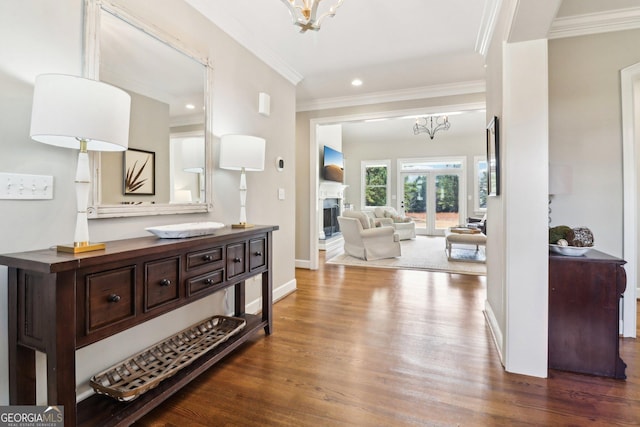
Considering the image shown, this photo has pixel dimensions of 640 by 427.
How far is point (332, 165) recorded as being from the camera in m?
7.47

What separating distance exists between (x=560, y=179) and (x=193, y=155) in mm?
2650

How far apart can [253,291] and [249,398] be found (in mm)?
1326

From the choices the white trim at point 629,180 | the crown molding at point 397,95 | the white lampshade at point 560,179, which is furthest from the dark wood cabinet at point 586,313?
the crown molding at point 397,95

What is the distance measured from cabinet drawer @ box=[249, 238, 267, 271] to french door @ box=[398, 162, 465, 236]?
7.29 metres

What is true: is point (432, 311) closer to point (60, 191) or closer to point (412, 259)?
point (412, 259)

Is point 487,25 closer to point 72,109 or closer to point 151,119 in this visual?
point 151,119

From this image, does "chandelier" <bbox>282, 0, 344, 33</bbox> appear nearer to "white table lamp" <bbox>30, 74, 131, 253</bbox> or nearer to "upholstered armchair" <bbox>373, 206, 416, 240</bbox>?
"white table lamp" <bbox>30, 74, 131, 253</bbox>

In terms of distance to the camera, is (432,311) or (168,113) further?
(432,311)

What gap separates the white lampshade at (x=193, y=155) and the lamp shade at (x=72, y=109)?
2.97 feet

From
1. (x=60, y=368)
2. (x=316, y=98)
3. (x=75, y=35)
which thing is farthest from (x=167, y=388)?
(x=316, y=98)

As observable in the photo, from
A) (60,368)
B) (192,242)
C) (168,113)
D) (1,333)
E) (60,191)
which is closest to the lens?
(60,368)

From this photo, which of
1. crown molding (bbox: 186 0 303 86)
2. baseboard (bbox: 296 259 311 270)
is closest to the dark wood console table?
crown molding (bbox: 186 0 303 86)

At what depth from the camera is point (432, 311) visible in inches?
122

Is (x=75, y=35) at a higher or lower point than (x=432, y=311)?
higher
